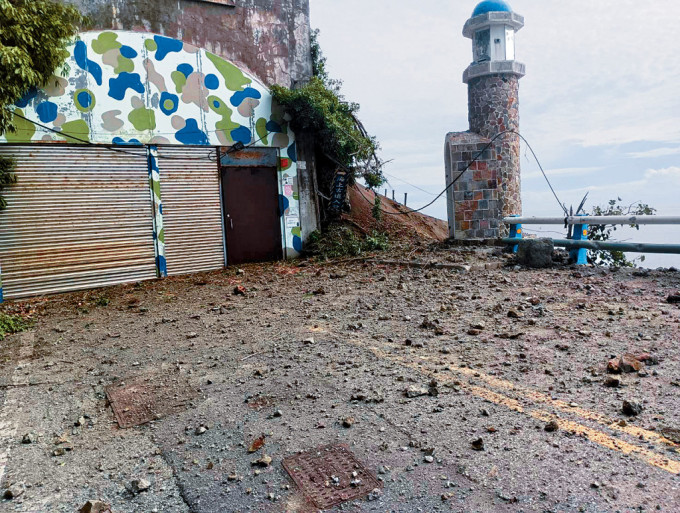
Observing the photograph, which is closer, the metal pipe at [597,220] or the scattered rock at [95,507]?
the scattered rock at [95,507]

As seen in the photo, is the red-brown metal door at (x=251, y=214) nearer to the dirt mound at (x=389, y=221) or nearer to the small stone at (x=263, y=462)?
the dirt mound at (x=389, y=221)

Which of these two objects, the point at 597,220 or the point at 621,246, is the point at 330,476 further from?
the point at 597,220

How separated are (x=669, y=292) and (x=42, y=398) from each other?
7.81m

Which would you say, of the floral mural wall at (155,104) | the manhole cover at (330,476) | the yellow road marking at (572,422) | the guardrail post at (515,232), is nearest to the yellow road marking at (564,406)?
the yellow road marking at (572,422)

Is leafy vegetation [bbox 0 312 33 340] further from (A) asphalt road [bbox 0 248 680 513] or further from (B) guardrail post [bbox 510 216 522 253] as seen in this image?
(B) guardrail post [bbox 510 216 522 253]

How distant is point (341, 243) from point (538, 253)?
5.37 meters

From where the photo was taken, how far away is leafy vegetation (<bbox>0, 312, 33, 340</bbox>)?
24.6 feet

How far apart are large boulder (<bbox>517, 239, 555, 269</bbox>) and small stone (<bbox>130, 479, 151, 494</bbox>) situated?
8.31 m

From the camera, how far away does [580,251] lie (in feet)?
32.9

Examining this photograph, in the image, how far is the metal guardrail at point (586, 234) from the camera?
28.1 ft

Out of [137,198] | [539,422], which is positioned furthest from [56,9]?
[539,422]

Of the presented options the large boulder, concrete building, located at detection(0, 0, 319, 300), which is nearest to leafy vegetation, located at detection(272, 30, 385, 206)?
concrete building, located at detection(0, 0, 319, 300)

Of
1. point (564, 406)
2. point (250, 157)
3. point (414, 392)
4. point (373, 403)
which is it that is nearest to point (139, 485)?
point (373, 403)

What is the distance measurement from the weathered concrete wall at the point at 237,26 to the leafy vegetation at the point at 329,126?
58 cm
